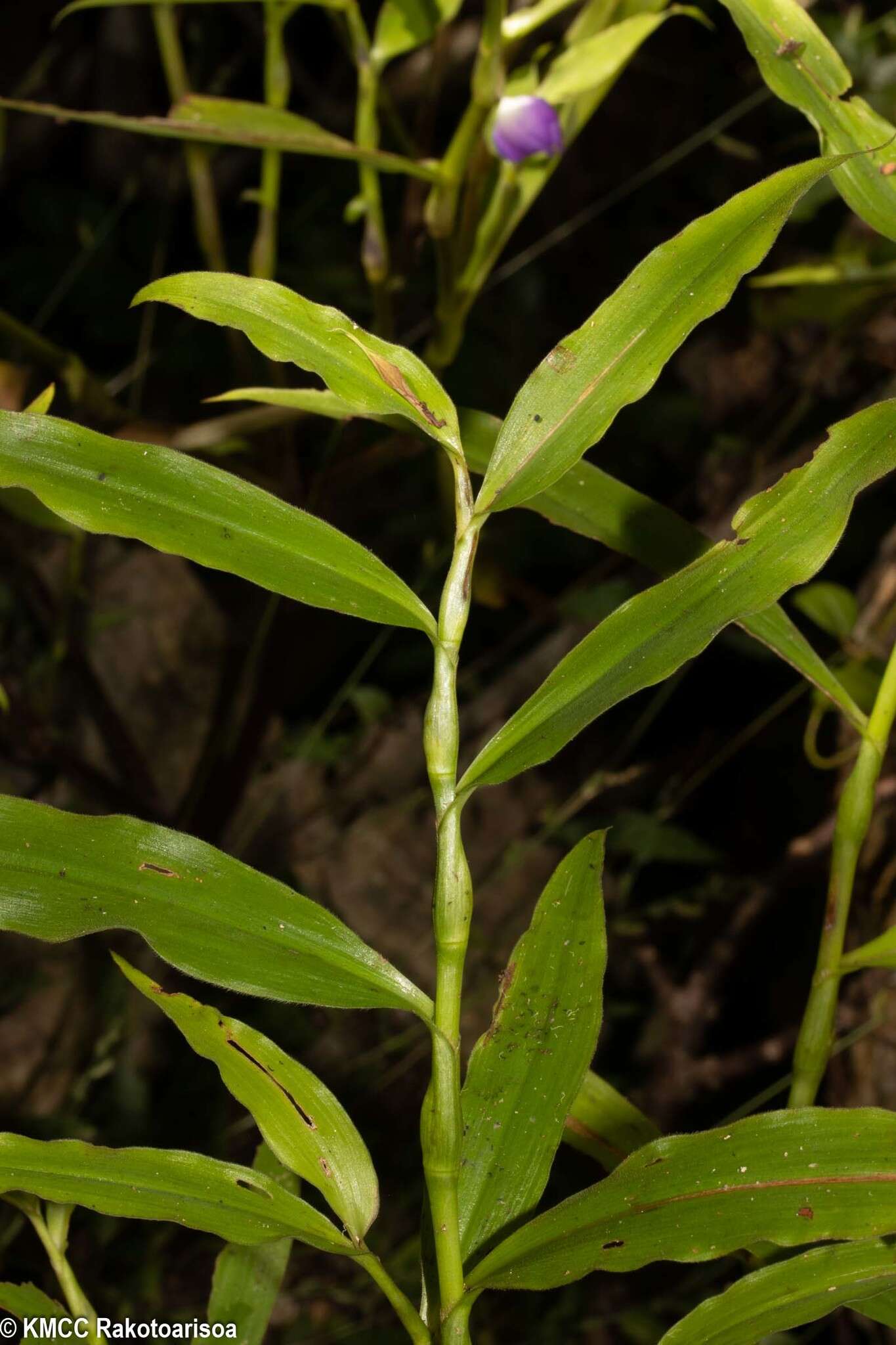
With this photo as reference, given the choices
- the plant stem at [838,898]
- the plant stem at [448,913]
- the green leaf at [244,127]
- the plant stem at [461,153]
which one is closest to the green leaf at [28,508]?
the green leaf at [244,127]

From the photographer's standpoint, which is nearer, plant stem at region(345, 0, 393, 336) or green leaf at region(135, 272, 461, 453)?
green leaf at region(135, 272, 461, 453)

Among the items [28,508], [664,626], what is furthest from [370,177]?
[664,626]

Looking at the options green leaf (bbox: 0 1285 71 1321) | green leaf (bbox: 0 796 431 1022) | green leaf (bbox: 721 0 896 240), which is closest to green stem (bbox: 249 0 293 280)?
green leaf (bbox: 721 0 896 240)

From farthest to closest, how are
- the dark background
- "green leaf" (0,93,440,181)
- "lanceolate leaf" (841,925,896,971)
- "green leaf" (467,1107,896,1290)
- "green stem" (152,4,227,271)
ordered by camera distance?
the dark background < "green stem" (152,4,227,271) < "green leaf" (0,93,440,181) < "lanceolate leaf" (841,925,896,971) < "green leaf" (467,1107,896,1290)

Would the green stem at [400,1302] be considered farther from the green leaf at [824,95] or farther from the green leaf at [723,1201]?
the green leaf at [824,95]

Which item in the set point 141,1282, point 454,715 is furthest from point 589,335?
point 141,1282

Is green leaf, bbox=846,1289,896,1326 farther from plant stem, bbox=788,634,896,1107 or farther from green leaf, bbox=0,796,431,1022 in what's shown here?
green leaf, bbox=0,796,431,1022
